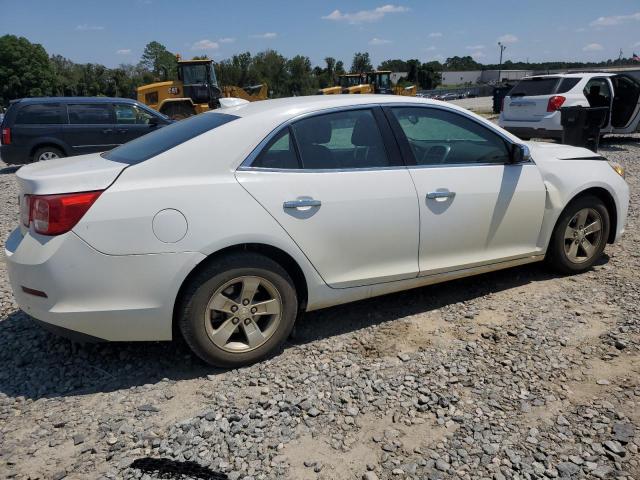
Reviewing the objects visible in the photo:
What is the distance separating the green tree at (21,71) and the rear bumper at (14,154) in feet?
268

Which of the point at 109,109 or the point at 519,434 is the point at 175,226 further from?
the point at 109,109

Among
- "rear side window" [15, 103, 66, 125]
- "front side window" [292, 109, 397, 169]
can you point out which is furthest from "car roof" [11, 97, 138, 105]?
"front side window" [292, 109, 397, 169]

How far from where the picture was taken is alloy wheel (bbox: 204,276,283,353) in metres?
3.03

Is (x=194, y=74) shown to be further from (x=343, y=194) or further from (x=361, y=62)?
(x=361, y=62)

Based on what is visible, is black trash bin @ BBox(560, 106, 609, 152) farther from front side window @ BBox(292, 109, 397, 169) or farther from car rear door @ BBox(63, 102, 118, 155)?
car rear door @ BBox(63, 102, 118, 155)

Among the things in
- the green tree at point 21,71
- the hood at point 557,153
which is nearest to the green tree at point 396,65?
A: the green tree at point 21,71

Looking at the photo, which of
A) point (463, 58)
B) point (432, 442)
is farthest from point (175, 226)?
point (463, 58)

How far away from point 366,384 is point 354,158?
147 cm

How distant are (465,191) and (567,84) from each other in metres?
9.47

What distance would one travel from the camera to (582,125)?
7504 millimetres

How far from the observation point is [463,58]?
146 m

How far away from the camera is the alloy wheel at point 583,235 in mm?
4375

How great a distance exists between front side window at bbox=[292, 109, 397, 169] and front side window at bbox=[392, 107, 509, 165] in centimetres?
26

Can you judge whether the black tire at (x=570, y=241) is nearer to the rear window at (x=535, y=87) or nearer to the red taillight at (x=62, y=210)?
the red taillight at (x=62, y=210)
